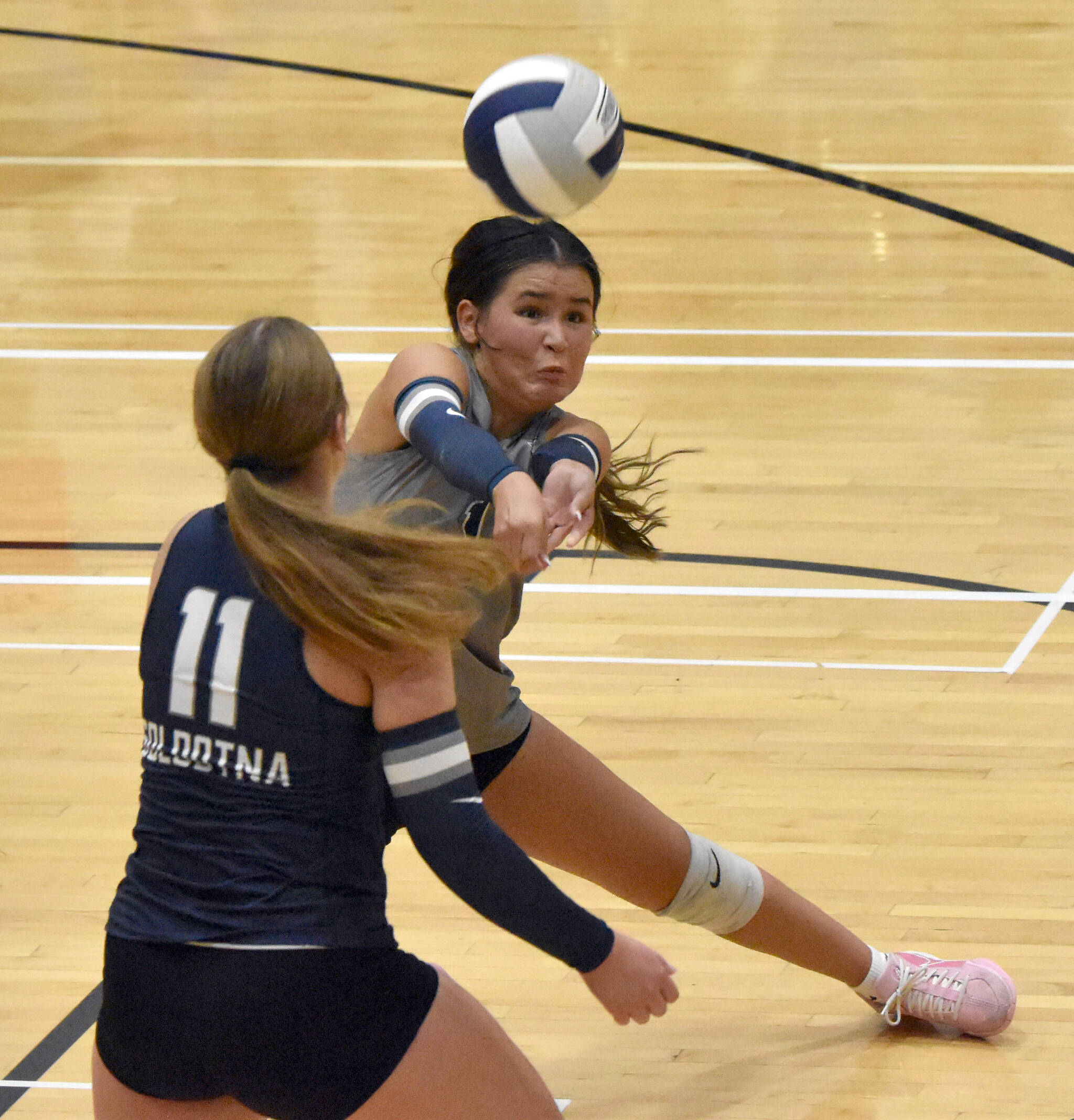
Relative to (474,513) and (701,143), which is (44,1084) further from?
(701,143)

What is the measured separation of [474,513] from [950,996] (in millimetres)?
1289

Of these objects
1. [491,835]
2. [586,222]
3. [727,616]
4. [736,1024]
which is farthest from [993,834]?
[586,222]

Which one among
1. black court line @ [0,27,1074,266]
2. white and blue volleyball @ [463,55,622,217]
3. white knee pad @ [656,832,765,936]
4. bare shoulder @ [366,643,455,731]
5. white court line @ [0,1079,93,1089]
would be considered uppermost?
black court line @ [0,27,1074,266]

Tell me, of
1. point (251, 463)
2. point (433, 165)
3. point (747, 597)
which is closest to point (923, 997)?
point (251, 463)

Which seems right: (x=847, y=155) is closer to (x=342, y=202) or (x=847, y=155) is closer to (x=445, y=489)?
(x=342, y=202)

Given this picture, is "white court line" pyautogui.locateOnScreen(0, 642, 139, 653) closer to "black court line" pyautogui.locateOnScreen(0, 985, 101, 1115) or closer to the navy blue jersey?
"black court line" pyautogui.locateOnScreen(0, 985, 101, 1115)

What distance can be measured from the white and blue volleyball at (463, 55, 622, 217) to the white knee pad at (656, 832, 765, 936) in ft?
3.85

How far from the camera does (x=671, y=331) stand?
6910mm

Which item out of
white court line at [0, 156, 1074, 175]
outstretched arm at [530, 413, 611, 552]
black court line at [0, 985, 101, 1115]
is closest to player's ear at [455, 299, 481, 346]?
outstretched arm at [530, 413, 611, 552]

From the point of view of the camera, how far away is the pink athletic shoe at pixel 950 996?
324 centimetres

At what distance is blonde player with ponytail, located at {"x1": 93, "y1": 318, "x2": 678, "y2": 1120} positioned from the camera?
2.03 m

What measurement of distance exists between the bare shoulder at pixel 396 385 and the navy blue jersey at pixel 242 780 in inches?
26.1

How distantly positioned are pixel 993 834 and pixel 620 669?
115 cm

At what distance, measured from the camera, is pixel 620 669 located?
15.6ft
